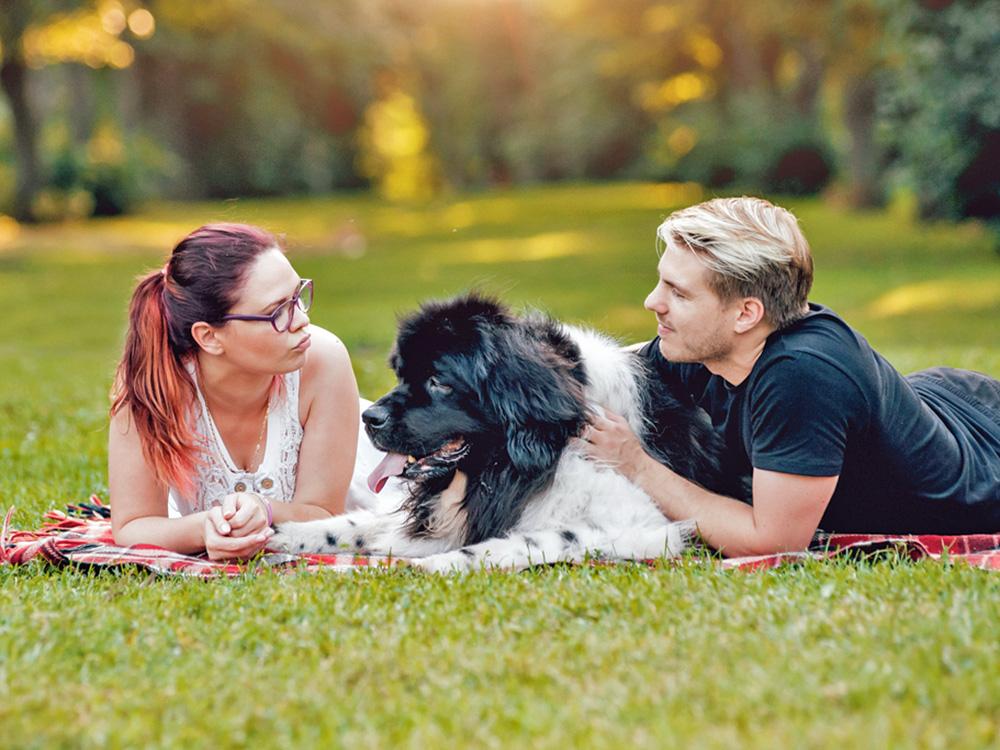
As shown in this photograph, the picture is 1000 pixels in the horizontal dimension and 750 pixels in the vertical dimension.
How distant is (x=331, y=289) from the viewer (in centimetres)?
2114

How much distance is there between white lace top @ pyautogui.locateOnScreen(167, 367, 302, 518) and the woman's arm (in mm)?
38

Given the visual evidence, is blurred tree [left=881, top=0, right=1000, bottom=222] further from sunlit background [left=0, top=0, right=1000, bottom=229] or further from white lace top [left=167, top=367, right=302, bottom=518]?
white lace top [left=167, top=367, right=302, bottom=518]

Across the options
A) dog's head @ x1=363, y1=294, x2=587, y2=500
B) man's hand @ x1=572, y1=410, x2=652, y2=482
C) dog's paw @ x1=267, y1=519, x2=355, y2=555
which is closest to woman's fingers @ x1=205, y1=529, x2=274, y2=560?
dog's paw @ x1=267, y1=519, x2=355, y2=555

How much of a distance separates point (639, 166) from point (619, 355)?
57.4m

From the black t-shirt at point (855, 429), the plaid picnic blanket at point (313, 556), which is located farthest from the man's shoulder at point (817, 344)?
the plaid picnic blanket at point (313, 556)

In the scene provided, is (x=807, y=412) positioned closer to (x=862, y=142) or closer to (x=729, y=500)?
(x=729, y=500)

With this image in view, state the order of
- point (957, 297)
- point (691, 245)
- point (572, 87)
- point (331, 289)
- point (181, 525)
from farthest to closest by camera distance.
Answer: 1. point (572, 87)
2. point (331, 289)
3. point (957, 297)
4. point (181, 525)
5. point (691, 245)

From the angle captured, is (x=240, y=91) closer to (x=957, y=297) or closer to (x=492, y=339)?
(x=957, y=297)

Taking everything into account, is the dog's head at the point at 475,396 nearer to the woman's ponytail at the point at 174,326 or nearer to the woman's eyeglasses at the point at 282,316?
the woman's eyeglasses at the point at 282,316

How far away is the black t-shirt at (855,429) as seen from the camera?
405 cm

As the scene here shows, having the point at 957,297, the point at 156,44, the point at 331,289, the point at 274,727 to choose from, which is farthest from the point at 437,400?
the point at 156,44

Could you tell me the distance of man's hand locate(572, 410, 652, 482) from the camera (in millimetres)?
4402

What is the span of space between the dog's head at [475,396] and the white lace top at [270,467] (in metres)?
0.72

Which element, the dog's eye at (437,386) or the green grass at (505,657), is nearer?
the green grass at (505,657)
